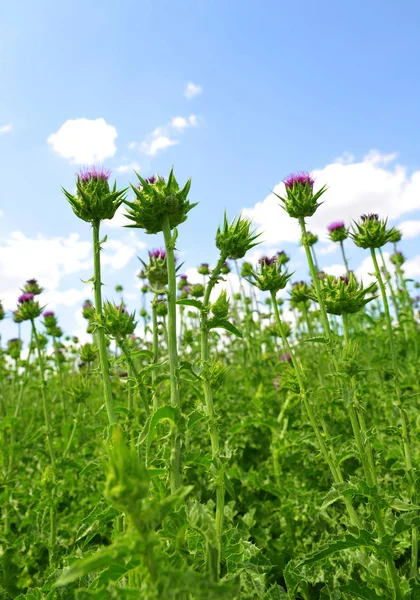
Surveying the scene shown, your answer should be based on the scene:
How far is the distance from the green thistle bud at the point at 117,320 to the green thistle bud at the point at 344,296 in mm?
1487

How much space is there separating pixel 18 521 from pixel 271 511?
123 inches

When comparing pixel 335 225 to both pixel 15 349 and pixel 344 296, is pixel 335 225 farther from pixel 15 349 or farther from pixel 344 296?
pixel 15 349

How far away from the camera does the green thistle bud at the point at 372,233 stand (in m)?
3.96

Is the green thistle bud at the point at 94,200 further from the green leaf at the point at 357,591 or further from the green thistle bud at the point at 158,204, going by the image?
the green leaf at the point at 357,591

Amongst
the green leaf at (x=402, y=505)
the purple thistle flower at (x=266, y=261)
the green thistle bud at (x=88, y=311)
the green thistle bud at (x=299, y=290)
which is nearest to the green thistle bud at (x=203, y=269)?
the green thistle bud at (x=88, y=311)

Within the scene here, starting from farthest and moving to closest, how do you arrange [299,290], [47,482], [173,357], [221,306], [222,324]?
[299,290], [47,482], [221,306], [222,324], [173,357]

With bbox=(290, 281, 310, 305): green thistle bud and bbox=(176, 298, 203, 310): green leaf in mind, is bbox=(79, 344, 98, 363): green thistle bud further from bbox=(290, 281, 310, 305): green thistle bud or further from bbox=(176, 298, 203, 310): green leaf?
bbox=(176, 298, 203, 310): green leaf

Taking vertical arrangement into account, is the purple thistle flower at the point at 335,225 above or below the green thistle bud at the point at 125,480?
above

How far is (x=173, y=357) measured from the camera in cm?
239

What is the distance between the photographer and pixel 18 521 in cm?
550

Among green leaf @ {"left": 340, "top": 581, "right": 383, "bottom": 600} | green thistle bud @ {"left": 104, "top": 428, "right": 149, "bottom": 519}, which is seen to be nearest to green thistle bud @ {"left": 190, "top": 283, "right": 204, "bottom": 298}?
green leaf @ {"left": 340, "top": 581, "right": 383, "bottom": 600}

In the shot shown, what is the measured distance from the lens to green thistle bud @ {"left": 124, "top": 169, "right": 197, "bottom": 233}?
8.68 ft

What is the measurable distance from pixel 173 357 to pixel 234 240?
97 centimetres

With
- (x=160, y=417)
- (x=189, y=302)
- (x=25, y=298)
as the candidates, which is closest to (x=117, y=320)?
(x=189, y=302)
